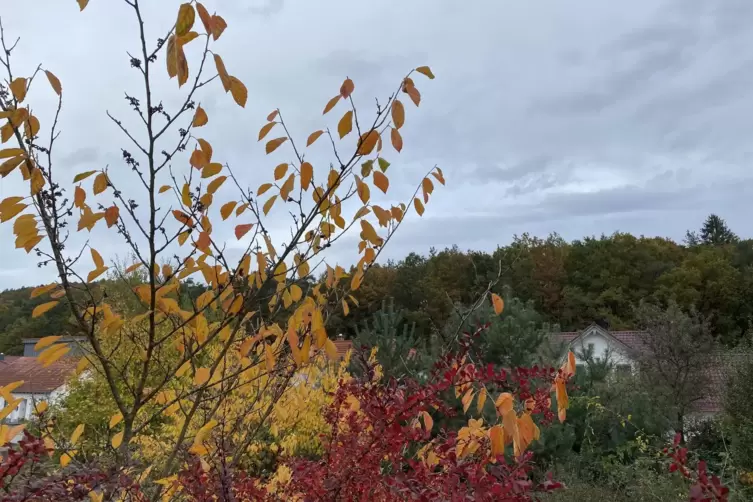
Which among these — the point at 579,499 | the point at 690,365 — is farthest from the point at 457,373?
the point at 690,365

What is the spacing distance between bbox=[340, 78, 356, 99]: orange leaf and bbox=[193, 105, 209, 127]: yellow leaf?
0.39m

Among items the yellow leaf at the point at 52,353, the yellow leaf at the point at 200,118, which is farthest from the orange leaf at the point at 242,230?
the yellow leaf at the point at 52,353

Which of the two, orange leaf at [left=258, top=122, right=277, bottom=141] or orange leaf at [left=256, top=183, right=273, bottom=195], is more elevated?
orange leaf at [left=258, top=122, right=277, bottom=141]

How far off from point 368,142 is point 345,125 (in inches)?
4.4

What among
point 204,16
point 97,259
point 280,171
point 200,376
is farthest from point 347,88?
point 200,376

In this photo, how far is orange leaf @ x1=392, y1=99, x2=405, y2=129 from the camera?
5.07ft

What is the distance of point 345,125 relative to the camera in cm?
151

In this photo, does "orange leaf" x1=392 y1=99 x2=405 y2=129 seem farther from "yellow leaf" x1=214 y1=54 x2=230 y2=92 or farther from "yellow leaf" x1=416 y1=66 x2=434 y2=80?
"yellow leaf" x1=214 y1=54 x2=230 y2=92

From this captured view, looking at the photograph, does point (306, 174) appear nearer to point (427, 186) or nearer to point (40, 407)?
point (427, 186)

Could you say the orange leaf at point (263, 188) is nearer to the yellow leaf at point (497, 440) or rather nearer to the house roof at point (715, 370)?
the yellow leaf at point (497, 440)

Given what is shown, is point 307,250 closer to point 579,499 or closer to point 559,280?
point 579,499

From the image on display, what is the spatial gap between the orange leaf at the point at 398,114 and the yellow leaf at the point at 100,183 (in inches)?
31.8

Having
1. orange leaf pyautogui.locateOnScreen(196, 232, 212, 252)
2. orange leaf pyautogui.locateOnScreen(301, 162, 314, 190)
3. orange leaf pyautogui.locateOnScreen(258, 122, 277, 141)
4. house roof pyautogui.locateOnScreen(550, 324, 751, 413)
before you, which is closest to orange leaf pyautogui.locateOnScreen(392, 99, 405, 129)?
orange leaf pyautogui.locateOnScreen(301, 162, 314, 190)

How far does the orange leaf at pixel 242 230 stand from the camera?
170 cm
